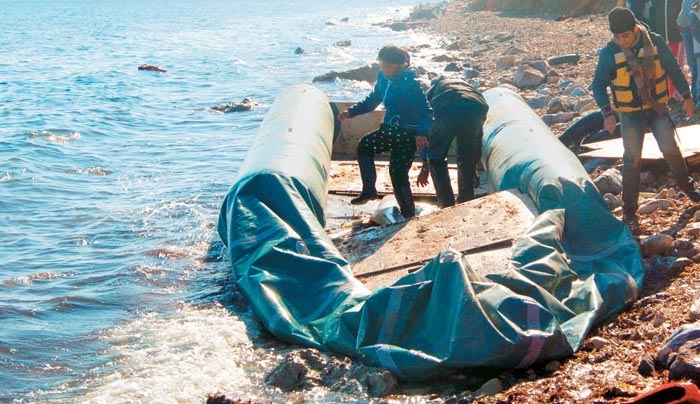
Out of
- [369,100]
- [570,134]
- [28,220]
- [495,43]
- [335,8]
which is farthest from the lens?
[335,8]

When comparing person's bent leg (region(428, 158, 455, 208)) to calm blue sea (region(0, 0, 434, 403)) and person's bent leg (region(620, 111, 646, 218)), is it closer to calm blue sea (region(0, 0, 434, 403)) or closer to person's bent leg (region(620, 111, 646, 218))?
person's bent leg (region(620, 111, 646, 218))

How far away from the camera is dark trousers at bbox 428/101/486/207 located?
7.63 metres

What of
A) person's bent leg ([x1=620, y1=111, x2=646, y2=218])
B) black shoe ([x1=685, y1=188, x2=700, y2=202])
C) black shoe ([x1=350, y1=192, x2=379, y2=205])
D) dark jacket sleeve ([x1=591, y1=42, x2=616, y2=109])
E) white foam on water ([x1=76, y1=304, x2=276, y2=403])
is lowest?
white foam on water ([x1=76, y1=304, x2=276, y2=403])

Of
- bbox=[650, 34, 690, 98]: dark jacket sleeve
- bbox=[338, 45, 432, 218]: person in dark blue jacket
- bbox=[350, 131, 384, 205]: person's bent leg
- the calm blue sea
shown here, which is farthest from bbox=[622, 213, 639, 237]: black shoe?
the calm blue sea

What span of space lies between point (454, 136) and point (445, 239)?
130 centimetres

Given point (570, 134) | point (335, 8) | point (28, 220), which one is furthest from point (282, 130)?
point (335, 8)

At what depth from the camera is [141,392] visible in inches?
211

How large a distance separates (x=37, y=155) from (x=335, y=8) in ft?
186

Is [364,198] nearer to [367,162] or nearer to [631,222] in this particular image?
[367,162]

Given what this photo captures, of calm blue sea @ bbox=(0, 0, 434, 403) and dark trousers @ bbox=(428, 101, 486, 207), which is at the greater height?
dark trousers @ bbox=(428, 101, 486, 207)

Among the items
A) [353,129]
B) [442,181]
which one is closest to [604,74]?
[442,181]

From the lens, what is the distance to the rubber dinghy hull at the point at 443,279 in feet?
16.3

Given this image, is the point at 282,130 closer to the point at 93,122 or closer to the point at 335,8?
the point at 93,122

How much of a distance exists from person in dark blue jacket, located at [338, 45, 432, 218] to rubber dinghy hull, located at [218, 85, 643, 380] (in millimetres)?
648
